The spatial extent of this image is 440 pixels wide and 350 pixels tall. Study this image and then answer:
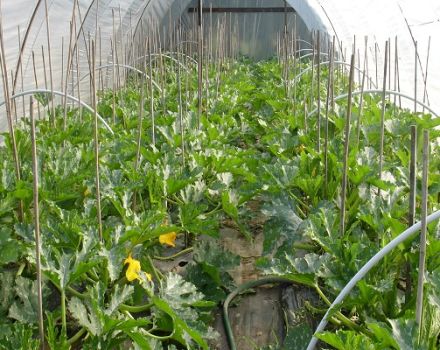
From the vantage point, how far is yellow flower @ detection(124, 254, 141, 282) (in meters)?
1.62

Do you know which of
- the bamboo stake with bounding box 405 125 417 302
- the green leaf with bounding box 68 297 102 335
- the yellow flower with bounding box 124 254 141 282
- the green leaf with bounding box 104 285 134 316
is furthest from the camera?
the yellow flower with bounding box 124 254 141 282

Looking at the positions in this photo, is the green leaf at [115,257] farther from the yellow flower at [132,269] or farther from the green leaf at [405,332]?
the green leaf at [405,332]

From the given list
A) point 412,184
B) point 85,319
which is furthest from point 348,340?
point 85,319

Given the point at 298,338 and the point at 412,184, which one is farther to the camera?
the point at 298,338

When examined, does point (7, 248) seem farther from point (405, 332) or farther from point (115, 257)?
point (405, 332)

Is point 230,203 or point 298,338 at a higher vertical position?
point 230,203

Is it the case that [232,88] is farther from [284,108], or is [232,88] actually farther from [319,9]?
[319,9]

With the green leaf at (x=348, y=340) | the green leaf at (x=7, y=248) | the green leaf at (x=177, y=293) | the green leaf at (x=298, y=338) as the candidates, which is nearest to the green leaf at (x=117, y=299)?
the green leaf at (x=177, y=293)

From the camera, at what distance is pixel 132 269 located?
1.65m

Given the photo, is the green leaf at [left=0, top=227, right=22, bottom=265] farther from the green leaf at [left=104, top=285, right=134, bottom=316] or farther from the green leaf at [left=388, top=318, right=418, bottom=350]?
the green leaf at [left=388, top=318, right=418, bottom=350]

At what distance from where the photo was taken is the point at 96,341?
1266 millimetres

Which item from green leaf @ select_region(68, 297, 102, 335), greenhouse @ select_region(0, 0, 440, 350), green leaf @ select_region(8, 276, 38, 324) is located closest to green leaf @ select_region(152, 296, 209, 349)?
greenhouse @ select_region(0, 0, 440, 350)

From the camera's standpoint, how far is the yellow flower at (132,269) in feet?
5.33

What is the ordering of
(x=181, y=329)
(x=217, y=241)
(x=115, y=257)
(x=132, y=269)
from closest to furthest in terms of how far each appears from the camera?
(x=181, y=329) → (x=115, y=257) → (x=132, y=269) → (x=217, y=241)
